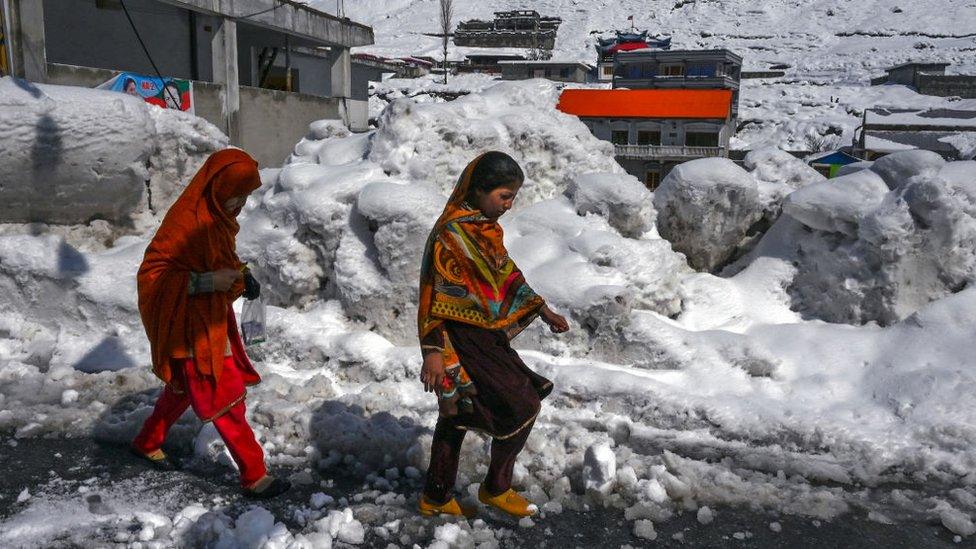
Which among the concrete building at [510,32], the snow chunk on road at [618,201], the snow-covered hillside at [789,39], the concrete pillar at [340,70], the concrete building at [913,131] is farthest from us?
the concrete building at [510,32]

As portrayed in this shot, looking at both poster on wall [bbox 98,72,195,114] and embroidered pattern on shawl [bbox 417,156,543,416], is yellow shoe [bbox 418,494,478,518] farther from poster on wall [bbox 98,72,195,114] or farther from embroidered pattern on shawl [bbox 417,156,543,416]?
poster on wall [bbox 98,72,195,114]

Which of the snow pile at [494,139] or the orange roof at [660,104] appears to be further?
the orange roof at [660,104]

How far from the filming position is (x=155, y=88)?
1106 cm

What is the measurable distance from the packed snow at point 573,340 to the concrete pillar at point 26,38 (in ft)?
17.3

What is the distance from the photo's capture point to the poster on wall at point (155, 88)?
10.4 meters

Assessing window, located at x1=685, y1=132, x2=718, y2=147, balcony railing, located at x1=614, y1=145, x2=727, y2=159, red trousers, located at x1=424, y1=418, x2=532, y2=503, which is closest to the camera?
red trousers, located at x1=424, y1=418, x2=532, y2=503

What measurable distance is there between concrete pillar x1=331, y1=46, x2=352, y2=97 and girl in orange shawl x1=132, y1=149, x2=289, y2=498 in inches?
600

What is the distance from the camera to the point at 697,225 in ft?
18.1

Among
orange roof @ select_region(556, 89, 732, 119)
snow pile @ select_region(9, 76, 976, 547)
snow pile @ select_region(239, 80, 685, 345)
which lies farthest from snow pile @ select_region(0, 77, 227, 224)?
orange roof @ select_region(556, 89, 732, 119)

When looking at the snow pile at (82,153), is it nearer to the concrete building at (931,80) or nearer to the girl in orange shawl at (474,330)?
the girl in orange shawl at (474,330)

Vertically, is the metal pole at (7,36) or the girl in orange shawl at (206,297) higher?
the metal pole at (7,36)

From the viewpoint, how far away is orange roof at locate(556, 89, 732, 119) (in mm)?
26344

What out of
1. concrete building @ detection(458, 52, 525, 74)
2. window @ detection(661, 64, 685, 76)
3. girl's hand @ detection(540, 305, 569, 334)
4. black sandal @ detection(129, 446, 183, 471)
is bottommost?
black sandal @ detection(129, 446, 183, 471)

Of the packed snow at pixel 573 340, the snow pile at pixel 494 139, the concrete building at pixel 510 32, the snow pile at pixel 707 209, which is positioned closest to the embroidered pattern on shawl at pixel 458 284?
the packed snow at pixel 573 340
